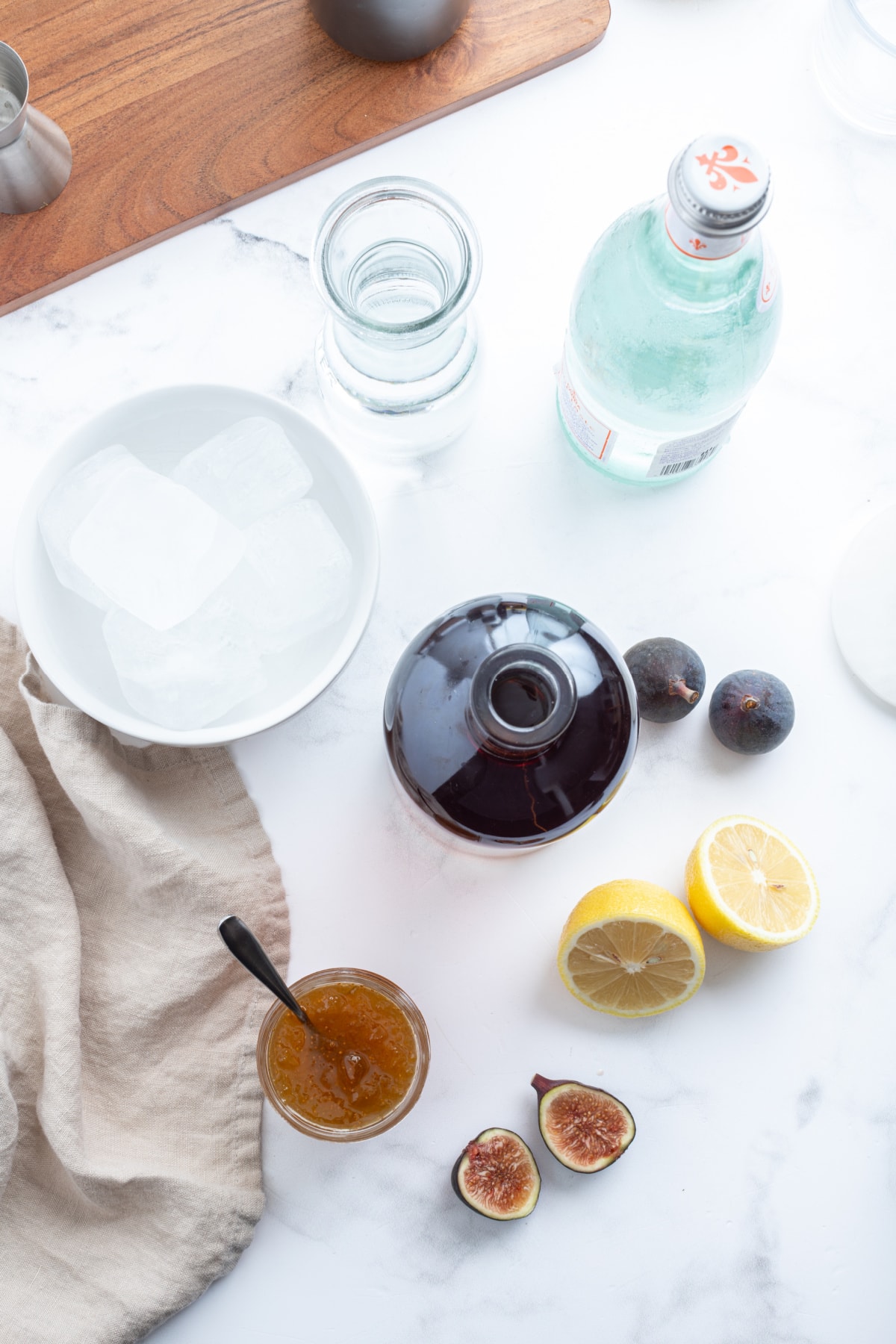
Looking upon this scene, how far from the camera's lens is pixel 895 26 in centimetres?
116

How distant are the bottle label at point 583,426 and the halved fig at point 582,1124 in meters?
0.62

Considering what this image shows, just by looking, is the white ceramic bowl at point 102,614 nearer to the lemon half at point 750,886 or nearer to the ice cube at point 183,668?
the ice cube at point 183,668

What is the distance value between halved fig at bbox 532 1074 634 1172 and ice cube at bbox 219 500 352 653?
1.65 feet

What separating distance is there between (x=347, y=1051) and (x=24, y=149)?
95 centimetres

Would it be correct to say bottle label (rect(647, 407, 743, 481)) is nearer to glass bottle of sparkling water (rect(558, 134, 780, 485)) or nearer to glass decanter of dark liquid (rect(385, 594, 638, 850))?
glass bottle of sparkling water (rect(558, 134, 780, 485))

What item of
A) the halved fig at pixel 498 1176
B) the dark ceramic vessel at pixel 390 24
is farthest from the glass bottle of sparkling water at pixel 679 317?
the halved fig at pixel 498 1176

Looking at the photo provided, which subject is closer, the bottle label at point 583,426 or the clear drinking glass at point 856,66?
the bottle label at point 583,426

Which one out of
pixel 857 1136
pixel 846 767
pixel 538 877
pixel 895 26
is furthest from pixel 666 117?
pixel 857 1136

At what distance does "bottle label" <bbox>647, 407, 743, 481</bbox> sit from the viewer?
2.93 ft

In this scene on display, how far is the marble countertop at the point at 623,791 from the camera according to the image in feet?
3.33

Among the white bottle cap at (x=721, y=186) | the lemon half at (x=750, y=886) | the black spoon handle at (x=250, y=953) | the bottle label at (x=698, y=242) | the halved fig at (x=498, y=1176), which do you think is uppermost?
the white bottle cap at (x=721, y=186)

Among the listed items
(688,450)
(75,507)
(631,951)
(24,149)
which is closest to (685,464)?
(688,450)

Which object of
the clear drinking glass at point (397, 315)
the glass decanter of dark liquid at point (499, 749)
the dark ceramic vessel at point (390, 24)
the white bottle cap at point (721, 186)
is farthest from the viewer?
the dark ceramic vessel at point (390, 24)

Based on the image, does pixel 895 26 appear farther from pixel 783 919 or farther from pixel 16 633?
pixel 16 633
